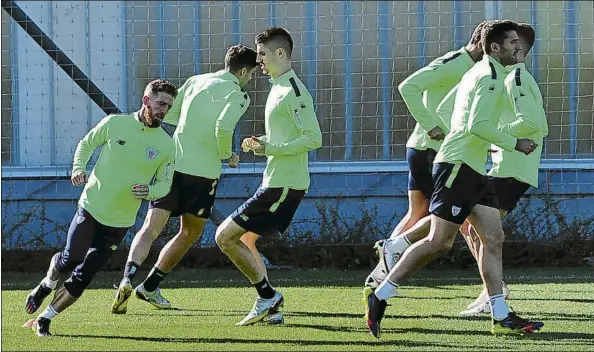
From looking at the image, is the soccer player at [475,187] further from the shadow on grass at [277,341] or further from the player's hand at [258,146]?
the player's hand at [258,146]

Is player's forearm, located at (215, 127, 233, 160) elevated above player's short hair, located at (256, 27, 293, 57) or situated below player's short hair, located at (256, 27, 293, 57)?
below

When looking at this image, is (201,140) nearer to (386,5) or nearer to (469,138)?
(469,138)

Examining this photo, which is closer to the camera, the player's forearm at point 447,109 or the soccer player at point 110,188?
the soccer player at point 110,188

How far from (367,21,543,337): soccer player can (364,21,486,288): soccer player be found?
986mm

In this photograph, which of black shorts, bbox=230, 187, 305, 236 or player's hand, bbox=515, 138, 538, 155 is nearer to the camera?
player's hand, bbox=515, 138, 538, 155

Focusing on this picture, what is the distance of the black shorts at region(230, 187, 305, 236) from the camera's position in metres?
8.55

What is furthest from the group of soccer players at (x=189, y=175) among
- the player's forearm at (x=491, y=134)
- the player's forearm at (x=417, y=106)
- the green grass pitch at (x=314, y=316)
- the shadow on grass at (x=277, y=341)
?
the player's forearm at (x=491, y=134)

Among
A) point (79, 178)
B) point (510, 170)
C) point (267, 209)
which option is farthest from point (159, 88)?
point (510, 170)

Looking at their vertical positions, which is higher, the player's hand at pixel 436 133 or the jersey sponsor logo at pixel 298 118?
the jersey sponsor logo at pixel 298 118

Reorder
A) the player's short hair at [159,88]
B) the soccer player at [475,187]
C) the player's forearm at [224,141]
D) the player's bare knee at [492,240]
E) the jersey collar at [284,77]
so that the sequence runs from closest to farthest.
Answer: the soccer player at [475,187] → the player's bare knee at [492,240] → the player's short hair at [159,88] → the jersey collar at [284,77] → the player's forearm at [224,141]

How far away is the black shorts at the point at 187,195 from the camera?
9.46 meters

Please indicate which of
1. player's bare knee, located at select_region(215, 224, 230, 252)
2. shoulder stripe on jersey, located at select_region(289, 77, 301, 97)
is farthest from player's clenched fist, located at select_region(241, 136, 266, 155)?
player's bare knee, located at select_region(215, 224, 230, 252)

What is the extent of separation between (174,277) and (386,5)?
13.5 feet

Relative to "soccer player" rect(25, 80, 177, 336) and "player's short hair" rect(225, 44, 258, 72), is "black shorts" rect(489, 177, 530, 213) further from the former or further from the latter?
"soccer player" rect(25, 80, 177, 336)
